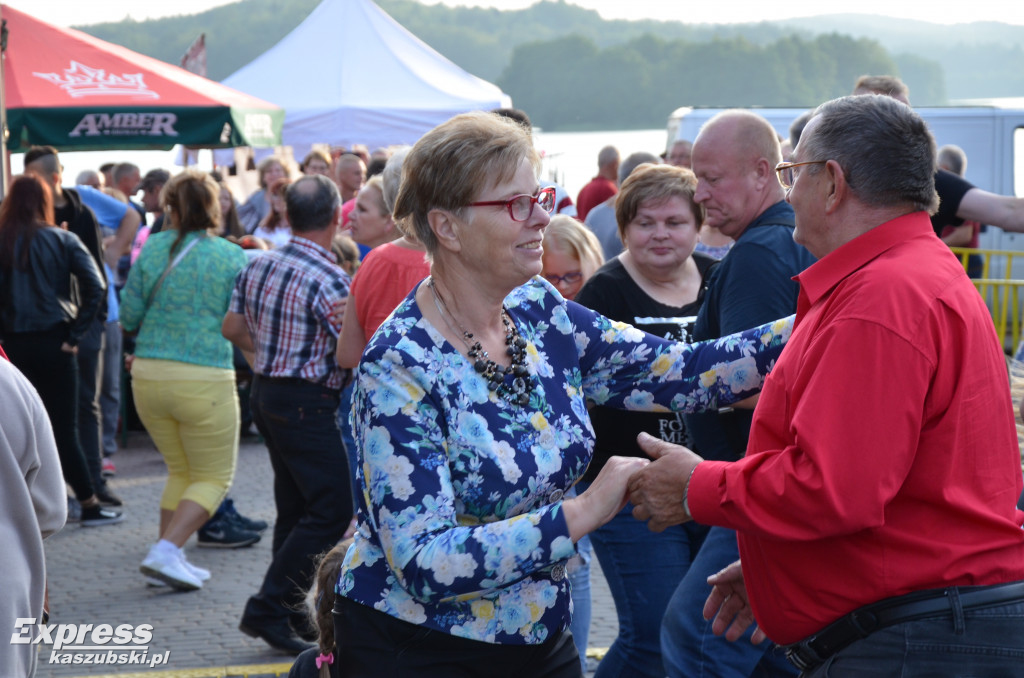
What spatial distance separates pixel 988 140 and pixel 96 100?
33.4 feet

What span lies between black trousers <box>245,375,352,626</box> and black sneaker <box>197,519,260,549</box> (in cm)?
156

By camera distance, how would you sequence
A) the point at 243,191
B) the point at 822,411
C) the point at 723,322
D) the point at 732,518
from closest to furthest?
1. the point at 822,411
2. the point at 732,518
3. the point at 723,322
4. the point at 243,191

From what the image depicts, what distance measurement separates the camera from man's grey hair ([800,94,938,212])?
2.19 meters

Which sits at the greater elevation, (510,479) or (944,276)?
(944,276)

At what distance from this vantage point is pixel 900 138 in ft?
7.18

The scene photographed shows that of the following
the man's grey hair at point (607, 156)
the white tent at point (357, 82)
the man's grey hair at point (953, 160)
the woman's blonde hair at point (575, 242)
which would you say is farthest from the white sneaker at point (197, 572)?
the white tent at point (357, 82)

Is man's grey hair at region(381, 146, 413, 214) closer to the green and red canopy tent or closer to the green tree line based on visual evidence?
the green and red canopy tent

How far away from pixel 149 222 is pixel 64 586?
20.5ft

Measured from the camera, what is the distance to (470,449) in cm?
221

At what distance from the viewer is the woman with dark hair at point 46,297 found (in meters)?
6.39

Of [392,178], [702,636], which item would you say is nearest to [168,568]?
[392,178]

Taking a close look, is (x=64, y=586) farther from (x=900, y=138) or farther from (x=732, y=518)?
(x=900, y=138)

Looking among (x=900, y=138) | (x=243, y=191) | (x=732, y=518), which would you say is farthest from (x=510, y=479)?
(x=243, y=191)

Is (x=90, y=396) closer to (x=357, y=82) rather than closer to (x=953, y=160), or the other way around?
(x=953, y=160)
